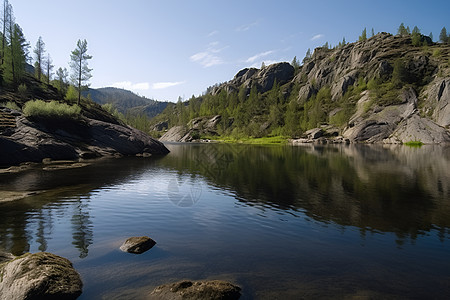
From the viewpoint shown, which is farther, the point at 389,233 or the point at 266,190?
the point at 266,190

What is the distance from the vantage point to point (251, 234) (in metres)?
16.8

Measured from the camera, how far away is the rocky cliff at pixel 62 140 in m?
45.3

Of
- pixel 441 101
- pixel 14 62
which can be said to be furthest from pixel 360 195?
pixel 441 101

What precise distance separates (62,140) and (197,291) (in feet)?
190

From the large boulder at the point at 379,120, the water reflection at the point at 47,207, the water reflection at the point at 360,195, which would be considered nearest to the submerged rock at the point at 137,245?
the water reflection at the point at 47,207

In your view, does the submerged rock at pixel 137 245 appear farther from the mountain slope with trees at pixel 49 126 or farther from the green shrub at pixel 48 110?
the green shrub at pixel 48 110

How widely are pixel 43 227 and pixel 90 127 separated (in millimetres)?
54332

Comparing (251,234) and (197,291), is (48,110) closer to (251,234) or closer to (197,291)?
(251,234)

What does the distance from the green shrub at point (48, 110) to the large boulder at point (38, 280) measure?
55262 millimetres

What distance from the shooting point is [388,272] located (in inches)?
464

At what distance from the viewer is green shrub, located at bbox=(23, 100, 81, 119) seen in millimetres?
53438

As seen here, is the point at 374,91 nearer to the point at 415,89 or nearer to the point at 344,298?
the point at 415,89

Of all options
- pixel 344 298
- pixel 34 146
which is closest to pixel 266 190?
pixel 344 298

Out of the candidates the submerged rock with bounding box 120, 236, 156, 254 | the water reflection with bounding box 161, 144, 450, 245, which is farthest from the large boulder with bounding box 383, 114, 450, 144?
the submerged rock with bounding box 120, 236, 156, 254
